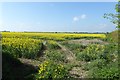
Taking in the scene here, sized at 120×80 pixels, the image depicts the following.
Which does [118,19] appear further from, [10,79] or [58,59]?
[58,59]

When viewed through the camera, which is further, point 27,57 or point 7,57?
point 27,57

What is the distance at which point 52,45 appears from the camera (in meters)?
23.2

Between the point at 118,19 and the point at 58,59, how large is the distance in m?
8.77

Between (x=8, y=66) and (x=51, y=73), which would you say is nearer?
(x=51, y=73)

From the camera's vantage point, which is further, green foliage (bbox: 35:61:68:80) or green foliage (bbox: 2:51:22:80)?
green foliage (bbox: 2:51:22:80)

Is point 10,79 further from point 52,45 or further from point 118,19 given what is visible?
point 52,45

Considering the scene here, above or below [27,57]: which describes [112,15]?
above

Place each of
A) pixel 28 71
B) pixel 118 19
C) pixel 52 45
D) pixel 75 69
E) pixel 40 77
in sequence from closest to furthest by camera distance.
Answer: pixel 118 19 → pixel 40 77 → pixel 28 71 → pixel 75 69 → pixel 52 45

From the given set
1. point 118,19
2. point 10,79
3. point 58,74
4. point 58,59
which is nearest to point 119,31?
point 118,19

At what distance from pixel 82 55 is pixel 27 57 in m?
3.21

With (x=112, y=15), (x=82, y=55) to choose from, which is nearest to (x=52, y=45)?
(x=82, y=55)

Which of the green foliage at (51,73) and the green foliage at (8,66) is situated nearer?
the green foliage at (51,73)

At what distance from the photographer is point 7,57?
527 inches

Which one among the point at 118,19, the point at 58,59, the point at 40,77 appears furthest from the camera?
the point at 58,59
